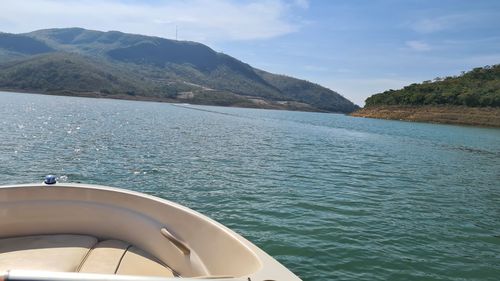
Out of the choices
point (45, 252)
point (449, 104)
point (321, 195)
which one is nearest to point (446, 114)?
point (449, 104)

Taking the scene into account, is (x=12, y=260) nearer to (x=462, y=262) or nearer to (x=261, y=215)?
(x=261, y=215)

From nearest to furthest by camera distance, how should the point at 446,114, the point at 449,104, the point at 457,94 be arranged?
the point at 446,114
the point at 449,104
the point at 457,94

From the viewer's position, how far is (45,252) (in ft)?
25.4

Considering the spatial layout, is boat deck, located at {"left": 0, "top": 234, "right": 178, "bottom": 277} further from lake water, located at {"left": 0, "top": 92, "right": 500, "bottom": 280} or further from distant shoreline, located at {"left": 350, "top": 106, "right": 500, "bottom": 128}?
Answer: distant shoreline, located at {"left": 350, "top": 106, "right": 500, "bottom": 128}

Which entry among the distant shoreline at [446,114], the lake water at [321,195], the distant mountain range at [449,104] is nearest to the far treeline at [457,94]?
the distant mountain range at [449,104]

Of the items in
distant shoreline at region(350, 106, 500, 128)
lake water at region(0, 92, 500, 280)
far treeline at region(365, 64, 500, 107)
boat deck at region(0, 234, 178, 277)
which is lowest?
lake water at region(0, 92, 500, 280)

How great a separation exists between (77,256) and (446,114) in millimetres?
159408

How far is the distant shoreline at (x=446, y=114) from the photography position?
436ft

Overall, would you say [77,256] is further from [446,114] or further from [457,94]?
[457,94]

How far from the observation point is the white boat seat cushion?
7.25m

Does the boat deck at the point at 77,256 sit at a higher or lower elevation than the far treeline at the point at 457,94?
lower

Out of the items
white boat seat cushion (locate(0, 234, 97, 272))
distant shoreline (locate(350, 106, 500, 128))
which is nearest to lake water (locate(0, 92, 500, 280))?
white boat seat cushion (locate(0, 234, 97, 272))

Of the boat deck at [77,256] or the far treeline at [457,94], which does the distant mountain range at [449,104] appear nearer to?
the far treeline at [457,94]

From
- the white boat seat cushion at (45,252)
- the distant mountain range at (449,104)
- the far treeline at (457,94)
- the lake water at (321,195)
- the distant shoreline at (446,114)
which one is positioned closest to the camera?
the white boat seat cushion at (45,252)
